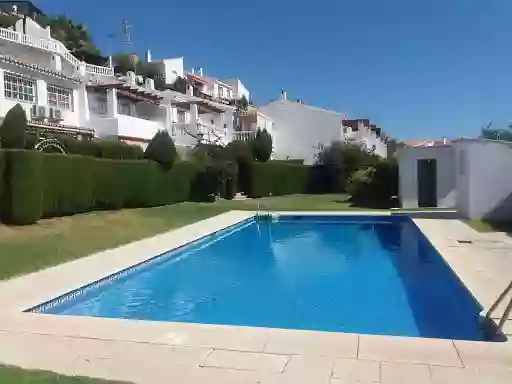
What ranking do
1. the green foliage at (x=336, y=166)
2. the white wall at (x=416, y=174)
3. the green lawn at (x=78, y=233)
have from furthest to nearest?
the green foliage at (x=336, y=166) < the white wall at (x=416, y=174) < the green lawn at (x=78, y=233)

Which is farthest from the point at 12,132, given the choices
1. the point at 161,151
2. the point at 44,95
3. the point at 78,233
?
the point at 44,95

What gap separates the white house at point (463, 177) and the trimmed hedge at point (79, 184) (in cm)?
1178

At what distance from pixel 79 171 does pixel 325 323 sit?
1338cm

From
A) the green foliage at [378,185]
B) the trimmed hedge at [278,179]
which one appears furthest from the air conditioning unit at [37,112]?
the green foliage at [378,185]

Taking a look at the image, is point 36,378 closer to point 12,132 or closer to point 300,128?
point 12,132

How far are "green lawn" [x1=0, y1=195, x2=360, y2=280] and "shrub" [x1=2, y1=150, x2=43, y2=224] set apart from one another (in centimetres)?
38

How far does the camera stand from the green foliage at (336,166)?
36312 mm

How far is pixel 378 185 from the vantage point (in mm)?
27062

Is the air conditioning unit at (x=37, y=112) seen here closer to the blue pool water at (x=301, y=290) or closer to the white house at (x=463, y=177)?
the blue pool water at (x=301, y=290)

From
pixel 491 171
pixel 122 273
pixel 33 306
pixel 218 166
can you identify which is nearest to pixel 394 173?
pixel 491 171

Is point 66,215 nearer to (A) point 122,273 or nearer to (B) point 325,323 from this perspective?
(A) point 122,273

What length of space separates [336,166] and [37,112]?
22.3 metres

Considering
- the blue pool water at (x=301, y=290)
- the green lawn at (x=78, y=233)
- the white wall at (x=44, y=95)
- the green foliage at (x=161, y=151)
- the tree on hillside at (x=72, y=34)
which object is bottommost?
the blue pool water at (x=301, y=290)

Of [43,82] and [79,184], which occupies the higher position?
[43,82]
